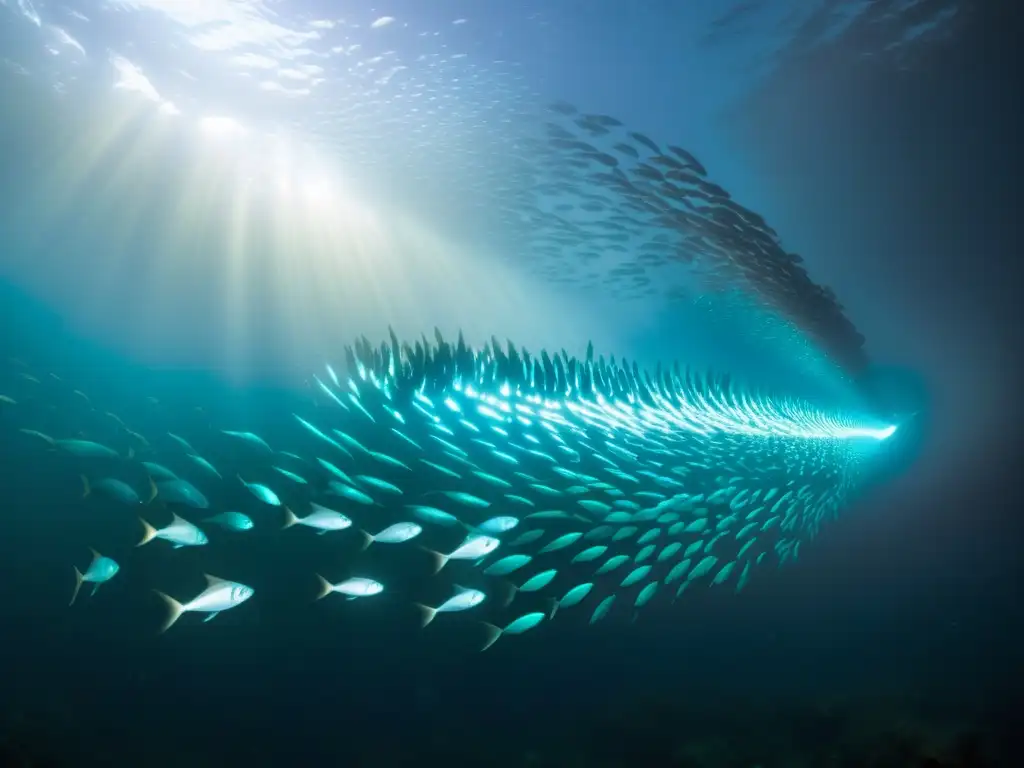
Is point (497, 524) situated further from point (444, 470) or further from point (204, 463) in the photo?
point (204, 463)

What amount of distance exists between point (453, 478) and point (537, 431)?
3.93 ft

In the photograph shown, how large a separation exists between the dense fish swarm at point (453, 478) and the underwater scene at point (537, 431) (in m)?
0.05

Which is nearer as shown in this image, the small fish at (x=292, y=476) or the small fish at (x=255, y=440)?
the small fish at (x=292, y=476)

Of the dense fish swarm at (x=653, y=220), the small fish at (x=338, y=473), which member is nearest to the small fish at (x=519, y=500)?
the small fish at (x=338, y=473)

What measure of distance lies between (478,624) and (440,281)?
80.2ft

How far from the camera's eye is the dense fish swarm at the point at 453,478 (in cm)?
502

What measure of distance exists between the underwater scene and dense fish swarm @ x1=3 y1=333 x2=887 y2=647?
54 millimetres

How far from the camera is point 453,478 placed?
538 centimetres

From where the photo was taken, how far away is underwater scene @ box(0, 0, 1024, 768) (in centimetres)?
555

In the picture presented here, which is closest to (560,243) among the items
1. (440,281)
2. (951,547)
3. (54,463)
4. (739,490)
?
(440,281)

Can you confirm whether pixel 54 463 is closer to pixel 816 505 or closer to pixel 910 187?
pixel 816 505

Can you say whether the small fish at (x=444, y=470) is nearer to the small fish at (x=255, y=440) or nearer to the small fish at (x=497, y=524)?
the small fish at (x=497, y=524)

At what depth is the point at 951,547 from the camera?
14078mm

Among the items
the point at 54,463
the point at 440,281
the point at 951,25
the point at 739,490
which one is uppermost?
the point at 440,281
